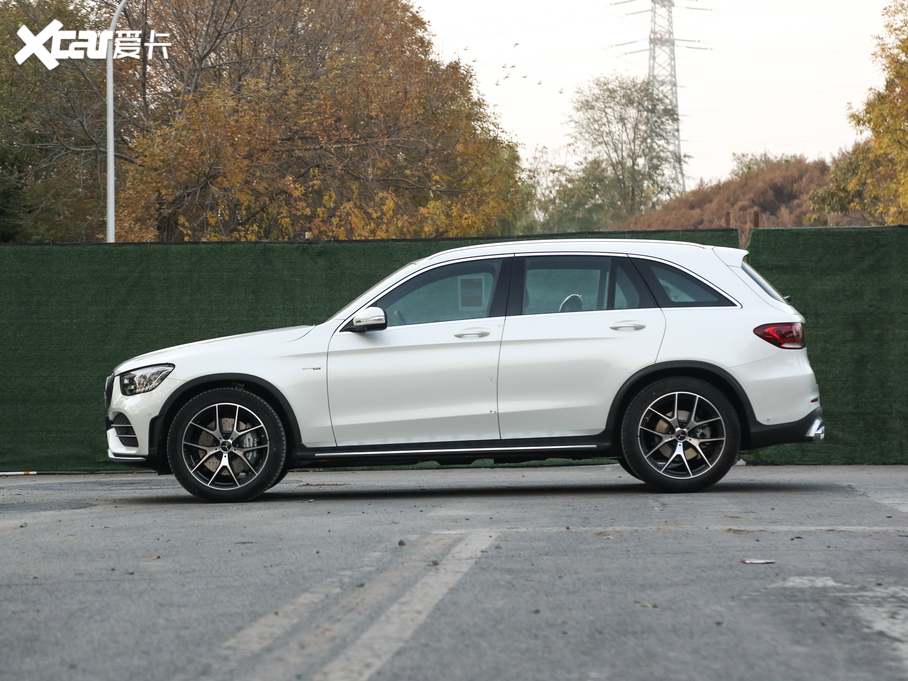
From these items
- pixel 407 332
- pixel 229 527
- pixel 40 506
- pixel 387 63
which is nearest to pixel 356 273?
pixel 407 332

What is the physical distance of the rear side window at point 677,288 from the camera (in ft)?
29.8

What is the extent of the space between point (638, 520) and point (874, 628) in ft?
9.94

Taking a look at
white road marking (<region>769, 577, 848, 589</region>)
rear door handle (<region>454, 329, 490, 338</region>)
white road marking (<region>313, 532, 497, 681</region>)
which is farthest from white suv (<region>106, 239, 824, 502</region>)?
white road marking (<region>769, 577, 848, 589</region>)

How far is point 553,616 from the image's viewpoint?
15.9 ft

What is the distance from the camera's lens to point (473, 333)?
8.98 meters

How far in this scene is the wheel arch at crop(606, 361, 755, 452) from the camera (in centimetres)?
891

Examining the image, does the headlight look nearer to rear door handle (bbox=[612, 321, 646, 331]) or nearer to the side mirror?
the side mirror

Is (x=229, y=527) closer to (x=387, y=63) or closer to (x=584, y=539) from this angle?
(x=584, y=539)

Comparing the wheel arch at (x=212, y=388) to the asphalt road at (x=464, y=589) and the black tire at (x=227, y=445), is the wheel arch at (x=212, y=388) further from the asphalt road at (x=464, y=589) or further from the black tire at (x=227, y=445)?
the asphalt road at (x=464, y=589)

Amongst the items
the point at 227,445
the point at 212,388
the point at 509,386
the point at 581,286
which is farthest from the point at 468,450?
the point at 212,388

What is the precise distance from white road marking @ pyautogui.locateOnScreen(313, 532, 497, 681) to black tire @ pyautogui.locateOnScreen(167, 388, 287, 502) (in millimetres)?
2890

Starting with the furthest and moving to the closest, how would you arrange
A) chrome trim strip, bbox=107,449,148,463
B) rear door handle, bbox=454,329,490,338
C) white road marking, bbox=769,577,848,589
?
1. chrome trim strip, bbox=107,449,148,463
2. rear door handle, bbox=454,329,490,338
3. white road marking, bbox=769,577,848,589

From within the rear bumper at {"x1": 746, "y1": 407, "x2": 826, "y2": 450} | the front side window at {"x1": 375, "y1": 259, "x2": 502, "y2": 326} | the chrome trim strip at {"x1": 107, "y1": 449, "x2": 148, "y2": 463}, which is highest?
the front side window at {"x1": 375, "y1": 259, "x2": 502, "y2": 326}

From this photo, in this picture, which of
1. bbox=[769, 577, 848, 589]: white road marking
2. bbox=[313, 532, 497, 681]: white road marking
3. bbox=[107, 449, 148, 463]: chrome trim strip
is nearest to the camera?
bbox=[313, 532, 497, 681]: white road marking
